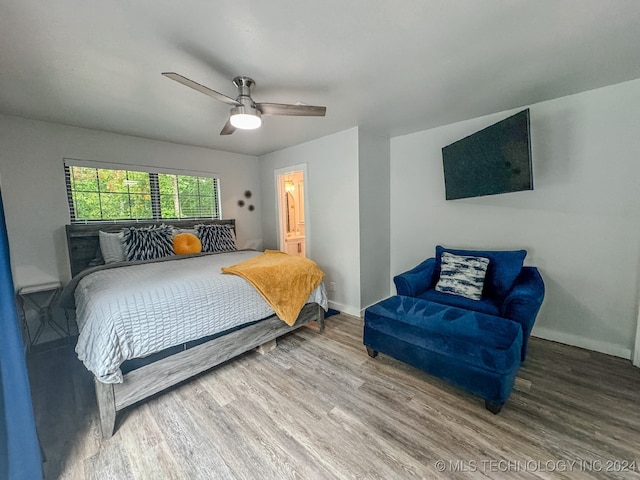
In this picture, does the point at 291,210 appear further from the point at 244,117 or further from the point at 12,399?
the point at 12,399

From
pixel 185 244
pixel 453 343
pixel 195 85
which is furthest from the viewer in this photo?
pixel 185 244

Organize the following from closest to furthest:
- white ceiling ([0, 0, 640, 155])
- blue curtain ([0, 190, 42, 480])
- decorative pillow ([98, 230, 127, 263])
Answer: blue curtain ([0, 190, 42, 480]) → white ceiling ([0, 0, 640, 155]) → decorative pillow ([98, 230, 127, 263])

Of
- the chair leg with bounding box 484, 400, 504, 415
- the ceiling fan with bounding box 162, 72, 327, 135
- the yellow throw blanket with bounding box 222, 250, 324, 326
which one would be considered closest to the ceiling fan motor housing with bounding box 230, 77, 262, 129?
the ceiling fan with bounding box 162, 72, 327, 135

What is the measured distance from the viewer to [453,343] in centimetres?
179

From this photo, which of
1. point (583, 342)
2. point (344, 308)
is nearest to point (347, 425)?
point (344, 308)

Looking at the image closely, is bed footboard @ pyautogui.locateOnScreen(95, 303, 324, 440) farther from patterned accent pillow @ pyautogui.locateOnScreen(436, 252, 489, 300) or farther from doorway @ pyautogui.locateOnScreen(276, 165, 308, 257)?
doorway @ pyautogui.locateOnScreen(276, 165, 308, 257)

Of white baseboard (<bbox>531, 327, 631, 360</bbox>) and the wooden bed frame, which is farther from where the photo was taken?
white baseboard (<bbox>531, 327, 631, 360</bbox>)

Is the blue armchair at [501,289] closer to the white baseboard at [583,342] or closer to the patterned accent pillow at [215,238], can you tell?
the white baseboard at [583,342]

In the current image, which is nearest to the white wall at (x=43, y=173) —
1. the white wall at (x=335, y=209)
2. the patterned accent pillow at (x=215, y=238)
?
the patterned accent pillow at (x=215, y=238)

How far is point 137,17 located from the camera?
1.34 m

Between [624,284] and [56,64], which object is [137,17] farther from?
[624,284]

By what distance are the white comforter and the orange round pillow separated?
2.13ft

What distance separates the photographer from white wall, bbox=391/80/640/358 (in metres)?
2.21

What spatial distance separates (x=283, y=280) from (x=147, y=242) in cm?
176
